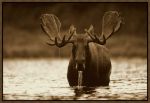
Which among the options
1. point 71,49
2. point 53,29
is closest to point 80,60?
point 71,49

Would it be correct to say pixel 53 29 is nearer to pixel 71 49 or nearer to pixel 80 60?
pixel 71 49

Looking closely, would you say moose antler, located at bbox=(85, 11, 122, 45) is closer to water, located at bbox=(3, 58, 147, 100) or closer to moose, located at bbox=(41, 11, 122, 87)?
moose, located at bbox=(41, 11, 122, 87)

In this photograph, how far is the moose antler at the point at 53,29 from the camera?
166 inches

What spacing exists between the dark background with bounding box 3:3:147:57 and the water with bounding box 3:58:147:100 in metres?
0.09

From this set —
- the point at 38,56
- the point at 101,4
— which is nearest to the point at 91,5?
the point at 101,4

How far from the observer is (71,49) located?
4.21m

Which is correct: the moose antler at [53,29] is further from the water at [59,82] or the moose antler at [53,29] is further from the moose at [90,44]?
the water at [59,82]

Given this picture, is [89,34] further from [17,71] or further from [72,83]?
[17,71]

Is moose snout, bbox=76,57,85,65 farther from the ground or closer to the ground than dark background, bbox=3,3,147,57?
closer to the ground

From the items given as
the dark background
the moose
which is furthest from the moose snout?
the dark background

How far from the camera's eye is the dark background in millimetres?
4219

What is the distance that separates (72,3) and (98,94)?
3.02 feet

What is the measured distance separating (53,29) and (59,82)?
0.52 metres

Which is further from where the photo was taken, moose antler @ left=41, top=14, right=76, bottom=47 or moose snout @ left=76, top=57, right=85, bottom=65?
moose antler @ left=41, top=14, right=76, bottom=47
